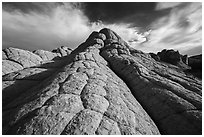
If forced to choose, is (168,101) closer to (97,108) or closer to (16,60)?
(97,108)

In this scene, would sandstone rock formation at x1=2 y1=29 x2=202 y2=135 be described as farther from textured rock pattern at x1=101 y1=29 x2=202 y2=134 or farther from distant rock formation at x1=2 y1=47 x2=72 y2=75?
distant rock formation at x1=2 y1=47 x2=72 y2=75

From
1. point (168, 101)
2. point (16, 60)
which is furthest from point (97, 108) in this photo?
point (16, 60)

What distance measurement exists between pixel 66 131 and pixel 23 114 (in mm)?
3396

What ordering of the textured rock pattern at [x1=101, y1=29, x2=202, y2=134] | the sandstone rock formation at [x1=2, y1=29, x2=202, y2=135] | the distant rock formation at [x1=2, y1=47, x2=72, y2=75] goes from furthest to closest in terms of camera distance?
the distant rock formation at [x1=2, y1=47, x2=72, y2=75] < the textured rock pattern at [x1=101, y1=29, x2=202, y2=134] < the sandstone rock formation at [x1=2, y1=29, x2=202, y2=135]

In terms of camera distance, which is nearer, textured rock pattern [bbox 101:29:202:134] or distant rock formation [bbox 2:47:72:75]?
textured rock pattern [bbox 101:29:202:134]

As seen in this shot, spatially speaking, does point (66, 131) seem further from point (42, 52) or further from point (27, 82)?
point (42, 52)

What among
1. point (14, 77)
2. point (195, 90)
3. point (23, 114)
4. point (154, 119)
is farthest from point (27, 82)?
point (195, 90)

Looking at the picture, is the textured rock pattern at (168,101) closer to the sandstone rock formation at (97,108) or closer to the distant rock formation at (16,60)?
the sandstone rock formation at (97,108)

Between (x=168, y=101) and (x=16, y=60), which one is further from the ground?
(x=168, y=101)

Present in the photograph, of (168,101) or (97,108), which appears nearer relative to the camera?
(97,108)

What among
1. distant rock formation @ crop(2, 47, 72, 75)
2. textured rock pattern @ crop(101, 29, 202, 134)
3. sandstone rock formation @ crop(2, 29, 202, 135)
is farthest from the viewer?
distant rock formation @ crop(2, 47, 72, 75)

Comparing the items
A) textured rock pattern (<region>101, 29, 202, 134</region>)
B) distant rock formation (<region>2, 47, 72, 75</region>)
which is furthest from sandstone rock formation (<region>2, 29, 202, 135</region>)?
distant rock formation (<region>2, 47, 72, 75</region>)

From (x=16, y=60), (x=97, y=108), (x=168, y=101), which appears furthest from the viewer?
(x=16, y=60)

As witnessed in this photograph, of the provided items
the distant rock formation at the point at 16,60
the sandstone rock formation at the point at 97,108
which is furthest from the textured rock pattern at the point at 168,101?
the distant rock formation at the point at 16,60
